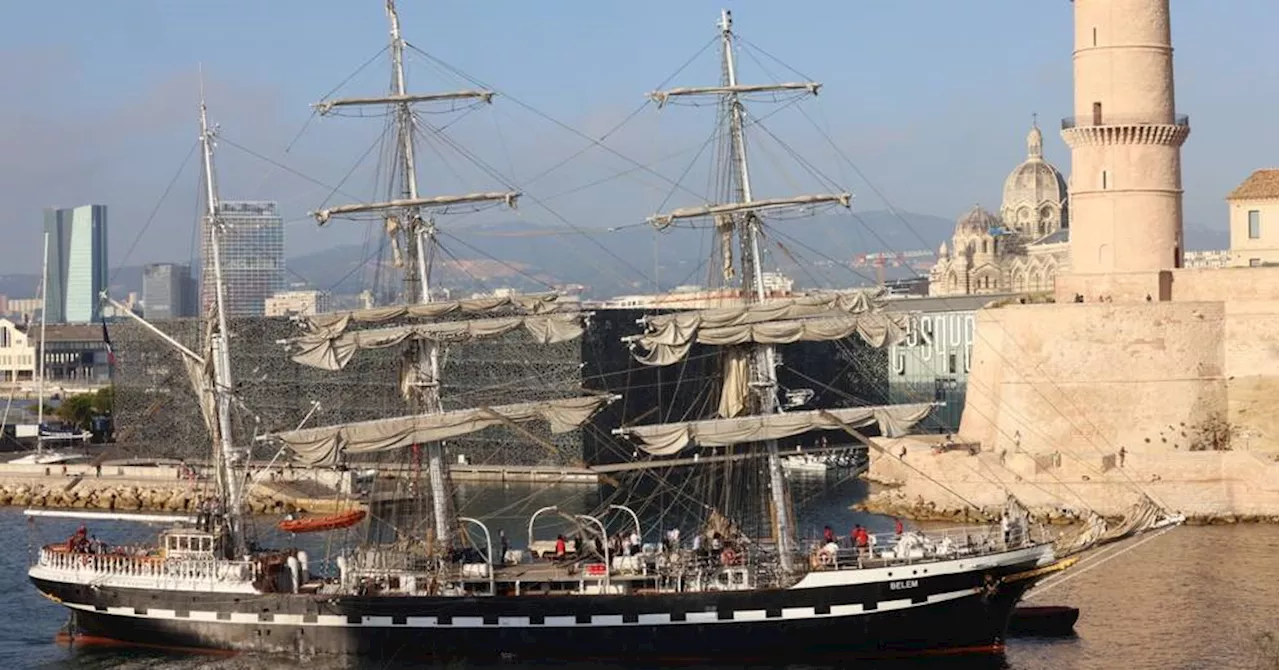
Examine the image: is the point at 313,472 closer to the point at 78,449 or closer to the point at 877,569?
the point at 78,449

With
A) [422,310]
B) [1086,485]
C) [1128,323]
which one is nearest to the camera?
[422,310]

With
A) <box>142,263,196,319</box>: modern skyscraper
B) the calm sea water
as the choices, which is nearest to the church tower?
the calm sea water

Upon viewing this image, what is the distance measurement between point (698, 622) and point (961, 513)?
1779 centimetres

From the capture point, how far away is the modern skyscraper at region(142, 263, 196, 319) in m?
145

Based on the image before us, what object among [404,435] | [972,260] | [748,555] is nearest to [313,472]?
[404,435]

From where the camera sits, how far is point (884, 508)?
51.2 metres

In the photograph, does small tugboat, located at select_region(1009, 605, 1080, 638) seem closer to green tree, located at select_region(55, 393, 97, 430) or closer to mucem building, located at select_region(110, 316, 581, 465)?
mucem building, located at select_region(110, 316, 581, 465)

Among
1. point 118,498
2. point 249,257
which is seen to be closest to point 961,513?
point 118,498

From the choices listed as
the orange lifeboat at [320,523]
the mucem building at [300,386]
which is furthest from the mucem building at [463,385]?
the orange lifeboat at [320,523]

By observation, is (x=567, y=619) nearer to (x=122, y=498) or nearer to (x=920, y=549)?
(x=920, y=549)

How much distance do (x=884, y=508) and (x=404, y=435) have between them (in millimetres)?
18338

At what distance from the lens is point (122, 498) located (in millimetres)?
59812

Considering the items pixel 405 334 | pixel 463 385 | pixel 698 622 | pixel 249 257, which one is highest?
pixel 249 257

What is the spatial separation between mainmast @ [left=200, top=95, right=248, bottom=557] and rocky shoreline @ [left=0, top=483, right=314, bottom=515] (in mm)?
18852
